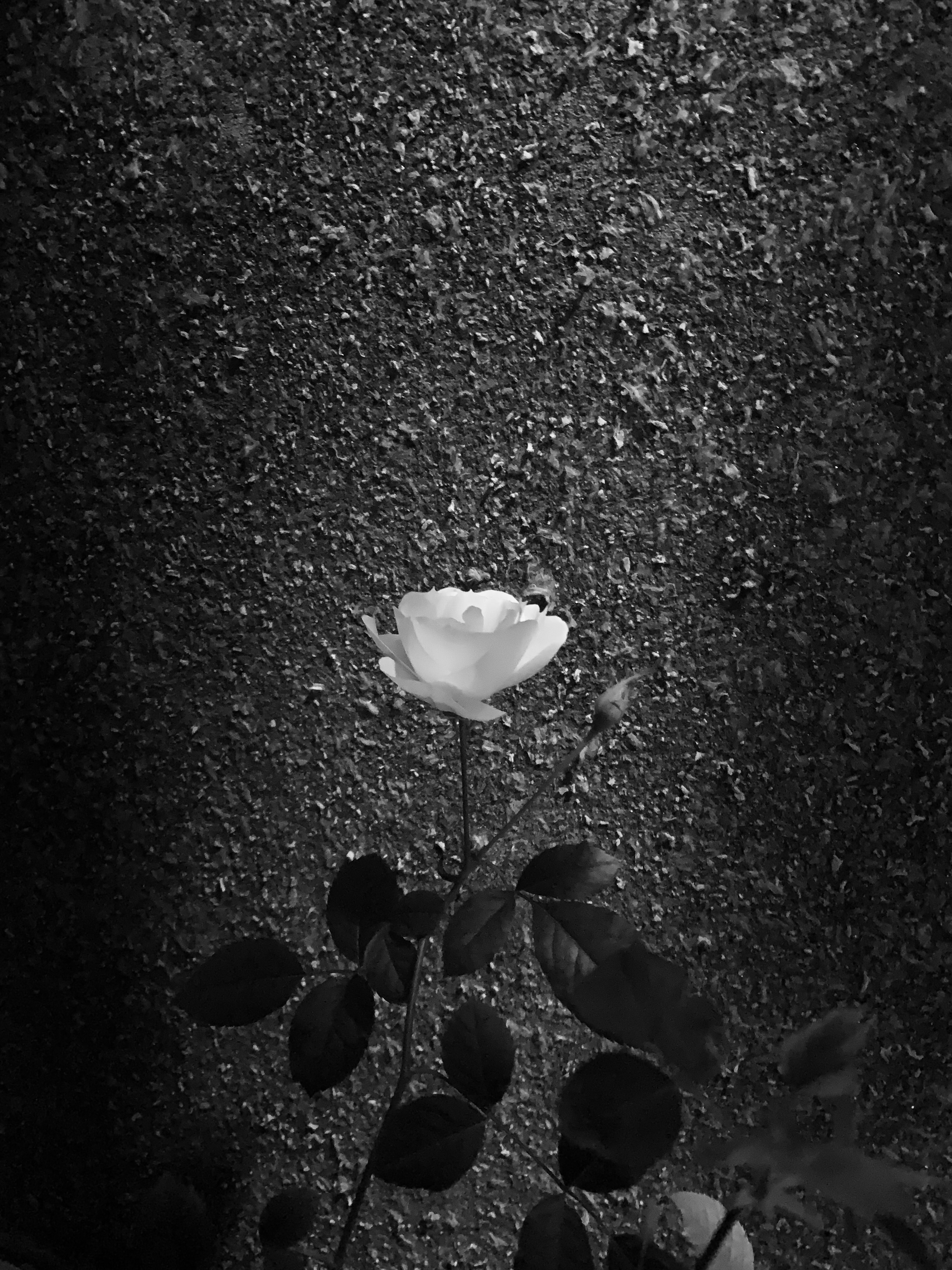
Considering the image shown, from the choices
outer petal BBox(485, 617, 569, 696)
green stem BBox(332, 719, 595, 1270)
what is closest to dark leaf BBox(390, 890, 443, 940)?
green stem BBox(332, 719, 595, 1270)

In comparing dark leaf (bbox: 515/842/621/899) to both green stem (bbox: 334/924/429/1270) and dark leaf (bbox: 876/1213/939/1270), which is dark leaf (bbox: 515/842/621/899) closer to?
green stem (bbox: 334/924/429/1270)

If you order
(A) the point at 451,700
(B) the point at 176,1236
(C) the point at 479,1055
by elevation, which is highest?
(A) the point at 451,700

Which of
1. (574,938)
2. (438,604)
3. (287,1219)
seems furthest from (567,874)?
(287,1219)

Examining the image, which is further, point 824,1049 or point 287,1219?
point 287,1219

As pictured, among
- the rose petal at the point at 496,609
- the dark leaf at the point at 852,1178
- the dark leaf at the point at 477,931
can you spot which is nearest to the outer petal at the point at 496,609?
the rose petal at the point at 496,609

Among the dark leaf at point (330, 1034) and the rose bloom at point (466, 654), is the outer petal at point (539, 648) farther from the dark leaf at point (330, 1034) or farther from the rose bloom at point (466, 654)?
the dark leaf at point (330, 1034)

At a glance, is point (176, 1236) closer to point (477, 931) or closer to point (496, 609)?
point (477, 931)
